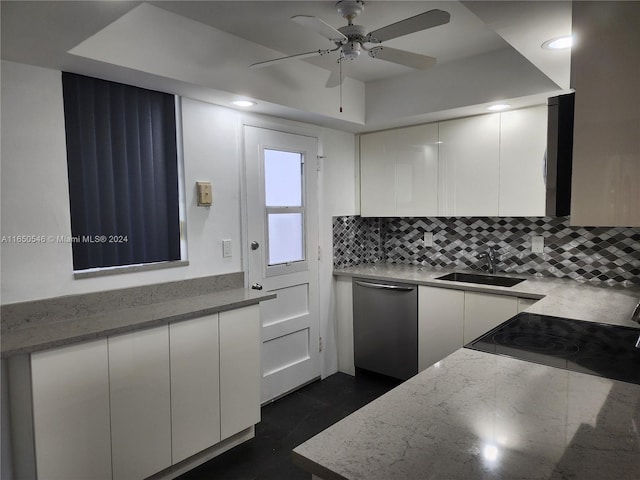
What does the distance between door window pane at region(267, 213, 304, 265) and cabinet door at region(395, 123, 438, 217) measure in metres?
0.90

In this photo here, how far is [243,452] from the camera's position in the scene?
245 centimetres

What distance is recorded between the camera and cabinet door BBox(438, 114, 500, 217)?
2.98 meters

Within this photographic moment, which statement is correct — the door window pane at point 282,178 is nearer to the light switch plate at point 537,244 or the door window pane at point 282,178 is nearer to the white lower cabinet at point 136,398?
the white lower cabinet at point 136,398

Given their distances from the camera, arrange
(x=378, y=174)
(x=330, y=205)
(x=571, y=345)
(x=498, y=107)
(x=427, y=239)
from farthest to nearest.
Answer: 1. (x=427, y=239)
2. (x=378, y=174)
3. (x=330, y=205)
4. (x=498, y=107)
5. (x=571, y=345)

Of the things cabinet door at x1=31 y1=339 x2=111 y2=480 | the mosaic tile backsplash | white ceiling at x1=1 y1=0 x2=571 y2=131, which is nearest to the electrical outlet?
the mosaic tile backsplash

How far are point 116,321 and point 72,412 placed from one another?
413 mm

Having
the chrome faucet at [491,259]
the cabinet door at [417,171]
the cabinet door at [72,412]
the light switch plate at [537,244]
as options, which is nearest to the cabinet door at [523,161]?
the light switch plate at [537,244]

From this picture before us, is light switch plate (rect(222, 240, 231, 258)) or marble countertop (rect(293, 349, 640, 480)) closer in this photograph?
marble countertop (rect(293, 349, 640, 480))

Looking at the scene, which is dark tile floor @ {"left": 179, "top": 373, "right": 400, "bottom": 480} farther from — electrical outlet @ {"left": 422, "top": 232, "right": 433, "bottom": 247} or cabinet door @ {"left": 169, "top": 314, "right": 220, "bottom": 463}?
electrical outlet @ {"left": 422, "top": 232, "right": 433, "bottom": 247}

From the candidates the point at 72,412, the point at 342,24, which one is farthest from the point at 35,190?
the point at 342,24

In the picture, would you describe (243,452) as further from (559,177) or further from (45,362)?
(559,177)

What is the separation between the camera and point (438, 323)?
299 cm

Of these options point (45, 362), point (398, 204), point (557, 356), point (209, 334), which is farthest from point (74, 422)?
point (398, 204)

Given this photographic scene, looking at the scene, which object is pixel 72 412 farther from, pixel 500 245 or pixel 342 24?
pixel 500 245
